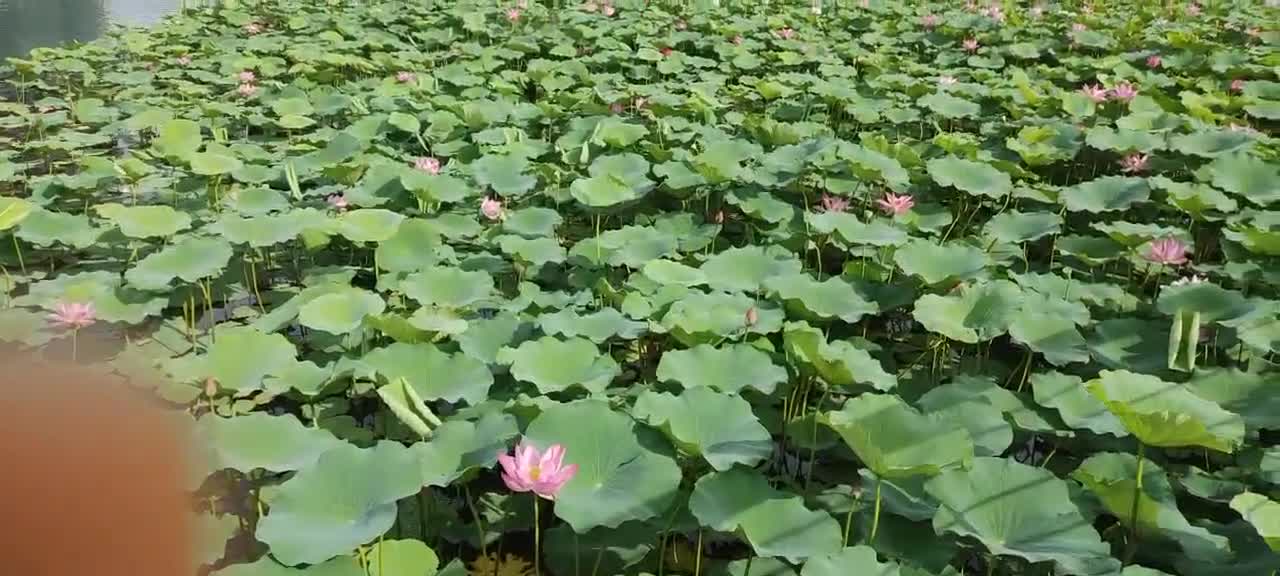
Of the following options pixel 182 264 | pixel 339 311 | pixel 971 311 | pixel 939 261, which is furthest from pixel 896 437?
pixel 182 264

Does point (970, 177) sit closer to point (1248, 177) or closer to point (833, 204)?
point (833, 204)

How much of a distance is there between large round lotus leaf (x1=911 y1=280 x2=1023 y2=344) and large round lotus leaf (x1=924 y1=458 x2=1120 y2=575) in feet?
1.55

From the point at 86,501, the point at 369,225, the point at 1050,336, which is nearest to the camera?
the point at 86,501

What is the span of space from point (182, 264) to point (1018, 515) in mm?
1727

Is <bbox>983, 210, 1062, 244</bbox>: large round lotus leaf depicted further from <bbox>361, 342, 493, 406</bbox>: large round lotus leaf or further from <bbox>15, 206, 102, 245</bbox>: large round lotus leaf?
<bbox>15, 206, 102, 245</bbox>: large round lotus leaf

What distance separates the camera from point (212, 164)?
8.28 ft

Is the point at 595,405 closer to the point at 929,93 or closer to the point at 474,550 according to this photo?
the point at 474,550

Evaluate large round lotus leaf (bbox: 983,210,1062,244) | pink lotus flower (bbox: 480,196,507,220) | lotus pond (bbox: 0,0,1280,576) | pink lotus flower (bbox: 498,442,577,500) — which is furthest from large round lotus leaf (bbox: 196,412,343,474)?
large round lotus leaf (bbox: 983,210,1062,244)

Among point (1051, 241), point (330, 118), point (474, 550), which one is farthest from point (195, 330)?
point (1051, 241)

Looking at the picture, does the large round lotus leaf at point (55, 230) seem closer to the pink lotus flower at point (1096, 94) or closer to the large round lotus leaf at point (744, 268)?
the large round lotus leaf at point (744, 268)

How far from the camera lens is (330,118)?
345 centimetres

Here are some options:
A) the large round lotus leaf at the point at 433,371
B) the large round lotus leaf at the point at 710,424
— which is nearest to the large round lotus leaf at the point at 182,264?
the large round lotus leaf at the point at 433,371

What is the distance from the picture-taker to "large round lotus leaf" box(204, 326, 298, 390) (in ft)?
5.17

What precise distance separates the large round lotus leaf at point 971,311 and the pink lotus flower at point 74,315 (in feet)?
5.40
